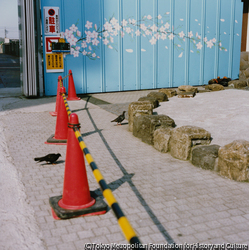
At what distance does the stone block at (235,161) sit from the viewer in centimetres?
422

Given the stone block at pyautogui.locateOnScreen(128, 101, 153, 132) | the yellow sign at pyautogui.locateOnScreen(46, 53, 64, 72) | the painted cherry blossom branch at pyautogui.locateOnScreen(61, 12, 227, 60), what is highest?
the painted cherry blossom branch at pyautogui.locateOnScreen(61, 12, 227, 60)

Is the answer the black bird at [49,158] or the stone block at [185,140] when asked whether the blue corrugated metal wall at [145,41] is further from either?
the stone block at [185,140]

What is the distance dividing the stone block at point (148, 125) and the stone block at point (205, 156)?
124cm

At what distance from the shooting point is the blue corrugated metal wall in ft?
38.4

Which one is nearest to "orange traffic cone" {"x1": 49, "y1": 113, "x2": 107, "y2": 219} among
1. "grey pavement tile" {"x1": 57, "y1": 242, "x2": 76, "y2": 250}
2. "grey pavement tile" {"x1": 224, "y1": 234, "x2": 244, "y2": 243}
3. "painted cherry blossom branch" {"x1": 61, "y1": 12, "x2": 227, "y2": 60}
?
"grey pavement tile" {"x1": 57, "y1": 242, "x2": 76, "y2": 250}

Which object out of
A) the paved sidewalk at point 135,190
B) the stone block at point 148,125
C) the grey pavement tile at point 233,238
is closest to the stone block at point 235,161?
the paved sidewalk at point 135,190

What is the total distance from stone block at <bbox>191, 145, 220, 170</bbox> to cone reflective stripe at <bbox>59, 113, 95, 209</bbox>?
197 centimetres

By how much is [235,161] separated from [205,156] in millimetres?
549

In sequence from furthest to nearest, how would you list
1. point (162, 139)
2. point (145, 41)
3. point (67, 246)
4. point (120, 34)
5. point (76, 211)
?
point (145, 41) → point (120, 34) → point (162, 139) → point (76, 211) → point (67, 246)

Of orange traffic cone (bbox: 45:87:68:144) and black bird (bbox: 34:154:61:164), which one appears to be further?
orange traffic cone (bbox: 45:87:68:144)

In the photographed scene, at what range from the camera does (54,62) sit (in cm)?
1138

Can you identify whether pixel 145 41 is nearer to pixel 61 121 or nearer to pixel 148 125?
pixel 148 125

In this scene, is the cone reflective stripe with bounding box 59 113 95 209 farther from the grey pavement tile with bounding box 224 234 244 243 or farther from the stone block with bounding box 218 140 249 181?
the stone block with bounding box 218 140 249 181

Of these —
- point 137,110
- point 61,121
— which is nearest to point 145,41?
point 137,110
